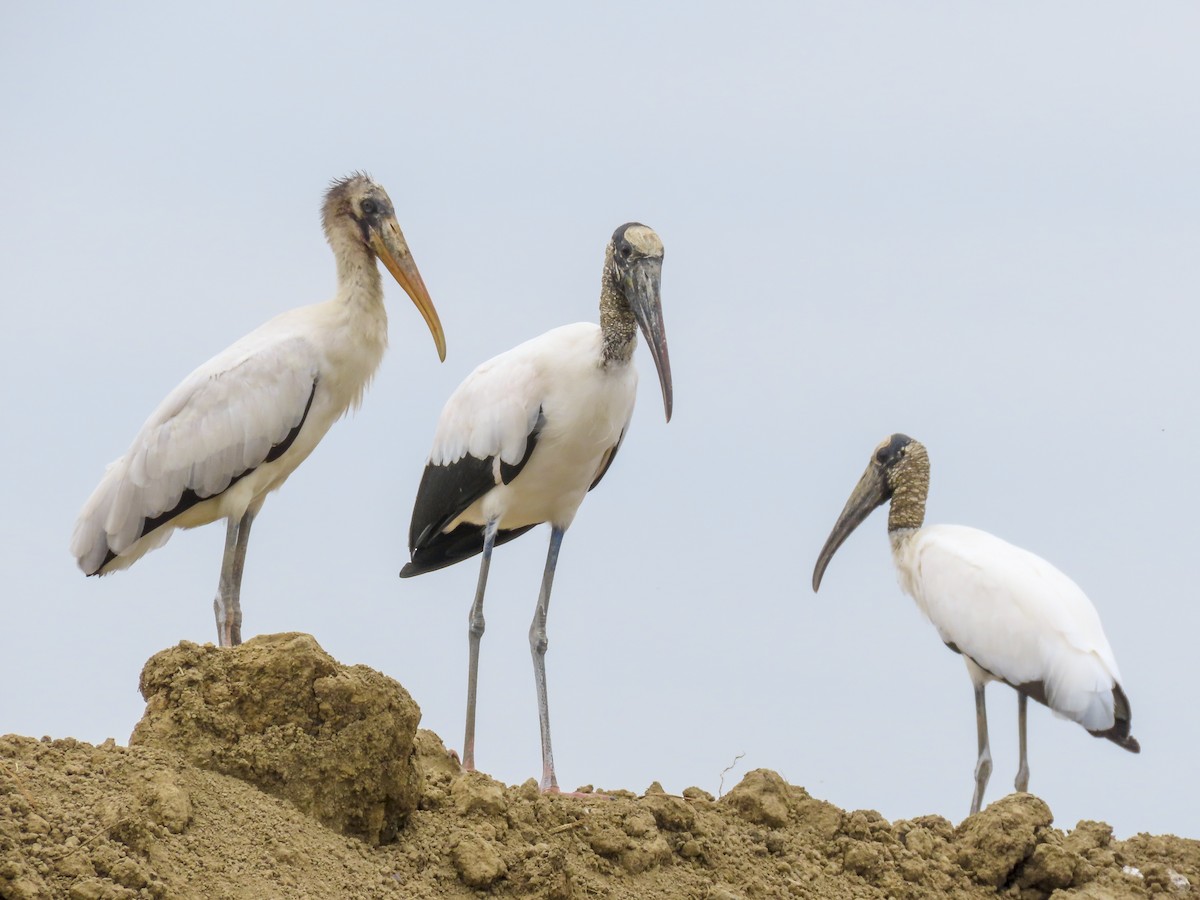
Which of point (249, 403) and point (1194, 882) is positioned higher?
point (249, 403)

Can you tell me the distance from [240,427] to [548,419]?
1.84m

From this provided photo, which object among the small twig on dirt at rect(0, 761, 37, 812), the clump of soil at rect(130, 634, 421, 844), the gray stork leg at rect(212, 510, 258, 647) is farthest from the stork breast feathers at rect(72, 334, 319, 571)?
the small twig on dirt at rect(0, 761, 37, 812)

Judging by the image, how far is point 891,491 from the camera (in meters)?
14.2

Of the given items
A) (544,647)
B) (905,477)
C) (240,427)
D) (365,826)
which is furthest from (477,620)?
(905,477)

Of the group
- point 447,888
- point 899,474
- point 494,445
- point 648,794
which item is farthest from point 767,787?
point 899,474

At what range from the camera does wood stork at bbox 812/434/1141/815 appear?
11.6 m

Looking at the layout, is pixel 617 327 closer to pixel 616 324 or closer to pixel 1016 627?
pixel 616 324

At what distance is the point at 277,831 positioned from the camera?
7.25 meters

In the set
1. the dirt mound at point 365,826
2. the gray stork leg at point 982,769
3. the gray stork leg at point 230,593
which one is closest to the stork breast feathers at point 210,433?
the gray stork leg at point 230,593

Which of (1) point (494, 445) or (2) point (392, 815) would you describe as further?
(1) point (494, 445)

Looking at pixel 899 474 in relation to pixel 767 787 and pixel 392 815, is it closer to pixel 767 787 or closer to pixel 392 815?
pixel 767 787

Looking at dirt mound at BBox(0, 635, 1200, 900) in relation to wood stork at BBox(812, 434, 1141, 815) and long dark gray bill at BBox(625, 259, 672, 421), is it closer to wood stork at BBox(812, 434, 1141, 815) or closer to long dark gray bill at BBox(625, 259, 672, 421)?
wood stork at BBox(812, 434, 1141, 815)

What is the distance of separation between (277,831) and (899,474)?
781 cm

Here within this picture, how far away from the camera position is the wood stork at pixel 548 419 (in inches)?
416
